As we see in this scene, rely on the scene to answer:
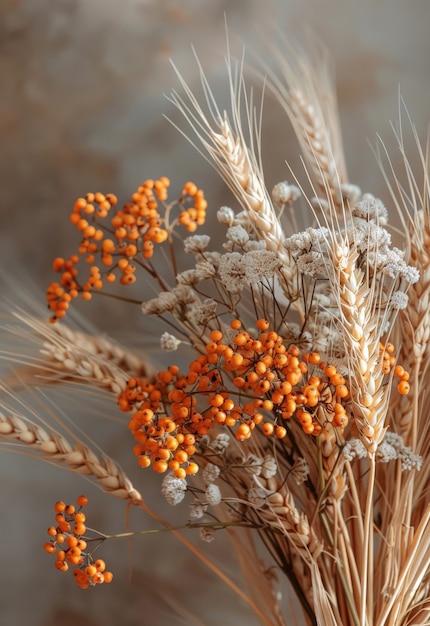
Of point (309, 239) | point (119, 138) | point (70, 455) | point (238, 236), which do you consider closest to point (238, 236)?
point (238, 236)

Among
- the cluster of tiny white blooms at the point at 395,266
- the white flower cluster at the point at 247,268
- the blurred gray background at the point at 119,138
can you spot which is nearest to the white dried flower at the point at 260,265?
the white flower cluster at the point at 247,268

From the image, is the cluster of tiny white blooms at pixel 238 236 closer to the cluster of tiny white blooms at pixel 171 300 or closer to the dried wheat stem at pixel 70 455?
the cluster of tiny white blooms at pixel 171 300

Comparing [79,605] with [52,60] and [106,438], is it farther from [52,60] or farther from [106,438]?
[52,60]

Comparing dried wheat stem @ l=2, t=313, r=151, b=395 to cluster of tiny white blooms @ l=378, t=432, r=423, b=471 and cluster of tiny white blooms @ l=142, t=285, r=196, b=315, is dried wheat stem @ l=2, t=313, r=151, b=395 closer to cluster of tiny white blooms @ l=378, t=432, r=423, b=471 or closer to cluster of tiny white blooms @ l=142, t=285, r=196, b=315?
cluster of tiny white blooms @ l=142, t=285, r=196, b=315

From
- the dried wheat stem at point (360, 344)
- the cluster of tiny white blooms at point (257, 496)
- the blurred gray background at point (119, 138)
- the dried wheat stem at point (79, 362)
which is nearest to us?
the dried wheat stem at point (360, 344)

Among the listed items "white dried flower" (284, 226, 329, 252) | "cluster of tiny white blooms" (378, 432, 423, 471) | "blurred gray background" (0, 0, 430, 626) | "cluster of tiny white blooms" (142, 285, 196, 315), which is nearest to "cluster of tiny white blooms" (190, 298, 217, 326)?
"cluster of tiny white blooms" (142, 285, 196, 315)

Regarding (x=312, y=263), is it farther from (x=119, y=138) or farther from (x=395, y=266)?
(x=119, y=138)
